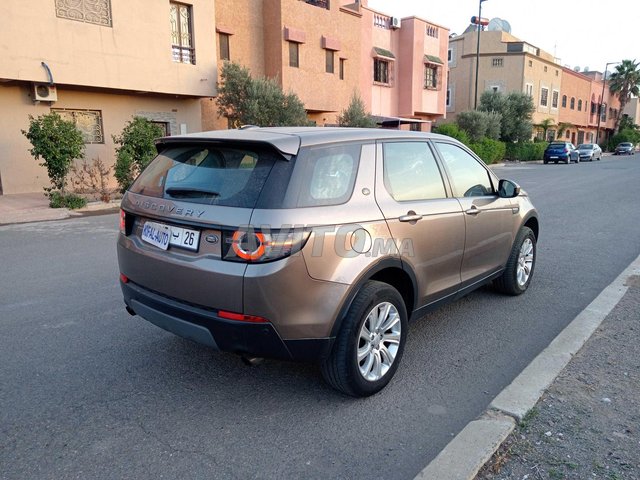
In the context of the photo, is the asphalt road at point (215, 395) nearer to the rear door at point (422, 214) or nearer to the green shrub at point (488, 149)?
the rear door at point (422, 214)

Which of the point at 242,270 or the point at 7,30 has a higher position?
the point at 7,30

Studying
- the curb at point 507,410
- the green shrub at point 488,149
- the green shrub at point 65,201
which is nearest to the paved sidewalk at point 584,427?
the curb at point 507,410

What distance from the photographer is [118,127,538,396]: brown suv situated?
108 inches

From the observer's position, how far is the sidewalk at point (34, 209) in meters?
11.2

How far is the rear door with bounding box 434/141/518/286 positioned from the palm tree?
71.4m

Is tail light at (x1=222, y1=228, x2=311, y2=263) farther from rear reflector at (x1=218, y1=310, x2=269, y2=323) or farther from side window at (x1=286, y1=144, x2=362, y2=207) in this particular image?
rear reflector at (x1=218, y1=310, x2=269, y2=323)

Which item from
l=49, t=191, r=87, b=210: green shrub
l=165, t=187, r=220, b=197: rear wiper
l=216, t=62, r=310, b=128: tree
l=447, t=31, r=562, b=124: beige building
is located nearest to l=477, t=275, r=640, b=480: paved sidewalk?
l=165, t=187, r=220, b=197: rear wiper

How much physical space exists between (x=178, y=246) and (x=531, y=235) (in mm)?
3914

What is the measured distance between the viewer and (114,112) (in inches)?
651

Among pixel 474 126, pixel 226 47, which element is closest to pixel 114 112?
pixel 226 47

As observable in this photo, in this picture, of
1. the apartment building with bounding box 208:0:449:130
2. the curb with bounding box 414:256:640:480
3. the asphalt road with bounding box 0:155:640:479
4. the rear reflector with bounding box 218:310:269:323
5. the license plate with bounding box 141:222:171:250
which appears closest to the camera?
the curb with bounding box 414:256:640:480

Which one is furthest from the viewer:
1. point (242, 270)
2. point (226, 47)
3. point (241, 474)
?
point (226, 47)

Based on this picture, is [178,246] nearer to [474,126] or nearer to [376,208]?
[376,208]

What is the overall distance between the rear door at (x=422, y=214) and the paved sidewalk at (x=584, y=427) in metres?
1.07
